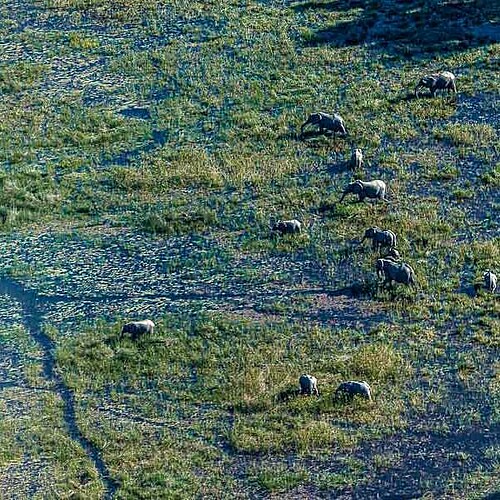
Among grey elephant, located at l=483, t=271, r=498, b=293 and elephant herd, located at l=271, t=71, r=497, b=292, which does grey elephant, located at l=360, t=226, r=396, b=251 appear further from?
grey elephant, located at l=483, t=271, r=498, b=293

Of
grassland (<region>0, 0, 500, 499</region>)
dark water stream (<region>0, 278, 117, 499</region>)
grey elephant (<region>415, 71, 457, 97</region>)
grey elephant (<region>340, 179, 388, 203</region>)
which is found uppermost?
grey elephant (<region>415, 71, 457, 97</region>)

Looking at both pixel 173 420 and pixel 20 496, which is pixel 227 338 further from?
pixel 20 496

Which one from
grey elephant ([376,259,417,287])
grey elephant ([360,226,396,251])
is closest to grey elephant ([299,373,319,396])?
grey elephant ([376,259,417,287])

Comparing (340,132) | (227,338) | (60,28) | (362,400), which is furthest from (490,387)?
(60,28)

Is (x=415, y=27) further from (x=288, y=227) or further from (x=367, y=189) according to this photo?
(x=288, y=227)

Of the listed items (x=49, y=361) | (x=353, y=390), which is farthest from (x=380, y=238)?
(x=49, y=361)
